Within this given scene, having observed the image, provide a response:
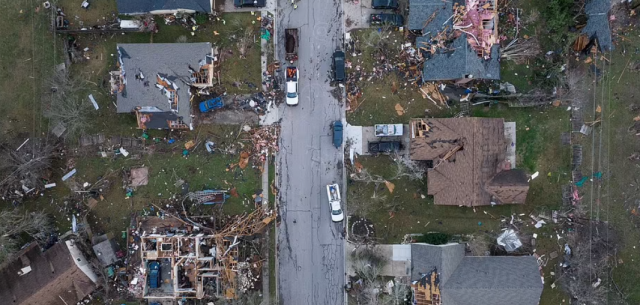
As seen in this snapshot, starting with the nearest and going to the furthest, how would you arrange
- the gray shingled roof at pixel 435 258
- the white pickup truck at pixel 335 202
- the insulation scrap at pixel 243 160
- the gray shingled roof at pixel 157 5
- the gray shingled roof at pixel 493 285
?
the gray shingled roof at pixel 493 285
the gray shingled roof at pixel 435 258
the gray shingled roof at pixel 157 5
the white pickup truck at pixel 335 202
the insulation scrap at pixel 243 160

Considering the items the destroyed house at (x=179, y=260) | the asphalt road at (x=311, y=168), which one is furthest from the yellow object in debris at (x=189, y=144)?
the asphalt road at (x=311, y=168)

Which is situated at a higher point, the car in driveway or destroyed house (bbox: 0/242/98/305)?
the car in driveway

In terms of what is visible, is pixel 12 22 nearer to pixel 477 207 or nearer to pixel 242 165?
pixel 242 165

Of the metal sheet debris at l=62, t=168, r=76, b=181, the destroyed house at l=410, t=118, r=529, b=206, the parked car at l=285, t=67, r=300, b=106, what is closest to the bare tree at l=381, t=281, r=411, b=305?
the destroyed house at l=410, t=118, r=529, b=206

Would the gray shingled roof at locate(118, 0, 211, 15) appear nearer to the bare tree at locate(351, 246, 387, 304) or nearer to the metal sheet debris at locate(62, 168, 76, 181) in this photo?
the metal sheet debris at locate(62, 168, 76, 181)

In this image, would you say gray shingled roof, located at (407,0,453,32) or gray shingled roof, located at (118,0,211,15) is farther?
gray shingled roof, located at (407,0,453,32)

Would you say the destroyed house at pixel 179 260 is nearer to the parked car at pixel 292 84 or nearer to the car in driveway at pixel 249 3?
the parked car at pixel 292 84

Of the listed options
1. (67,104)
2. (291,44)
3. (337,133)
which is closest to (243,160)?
(337,133)
